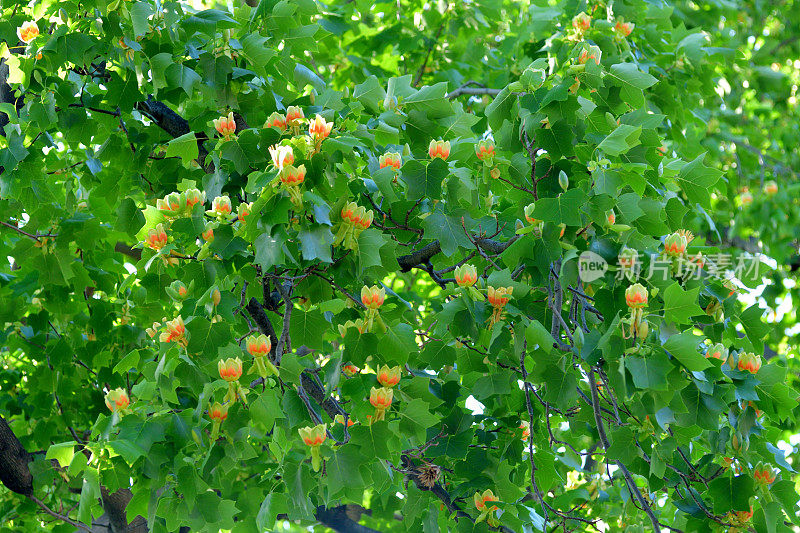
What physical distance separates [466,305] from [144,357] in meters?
1.06

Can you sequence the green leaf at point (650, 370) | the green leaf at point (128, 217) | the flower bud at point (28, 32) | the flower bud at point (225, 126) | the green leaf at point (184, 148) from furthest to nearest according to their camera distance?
the green leaf at point (128, 217)
the flower bud at point (28, 32)
the green leaf at point (184, 148)
the flower bud at point (225, 126)
the green leaf at point (650, 370)

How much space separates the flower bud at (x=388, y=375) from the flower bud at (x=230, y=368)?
1.12 feet

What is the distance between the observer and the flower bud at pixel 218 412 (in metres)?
1.92

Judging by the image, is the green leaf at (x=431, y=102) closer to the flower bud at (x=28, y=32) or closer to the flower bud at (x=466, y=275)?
the flower bud at (x=466, y=275)

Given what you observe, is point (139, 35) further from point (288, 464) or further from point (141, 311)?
point (288, 464)

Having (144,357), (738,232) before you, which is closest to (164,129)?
(144,357)

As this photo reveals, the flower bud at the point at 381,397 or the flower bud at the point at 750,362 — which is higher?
the flower bud at the point at 750,362

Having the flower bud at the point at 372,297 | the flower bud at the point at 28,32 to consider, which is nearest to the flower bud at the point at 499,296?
the flower bud at the point at 372,297

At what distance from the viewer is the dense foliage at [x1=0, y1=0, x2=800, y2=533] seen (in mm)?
1876

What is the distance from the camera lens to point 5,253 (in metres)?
3.32

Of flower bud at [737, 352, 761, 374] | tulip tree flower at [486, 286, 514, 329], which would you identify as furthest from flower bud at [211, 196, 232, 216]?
flower bud at [737, 352, 761, 374]

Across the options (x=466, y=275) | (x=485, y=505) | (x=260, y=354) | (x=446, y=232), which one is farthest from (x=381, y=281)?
(x=485, y=505)

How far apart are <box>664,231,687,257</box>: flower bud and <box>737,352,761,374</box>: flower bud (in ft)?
1.01

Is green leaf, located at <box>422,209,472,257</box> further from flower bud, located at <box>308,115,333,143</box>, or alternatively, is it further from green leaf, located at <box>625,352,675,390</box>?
green leaf, located at <box>625,352,675,390</box>
